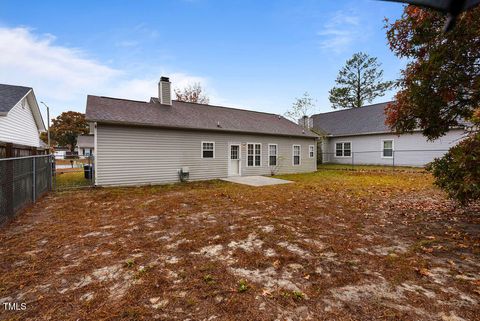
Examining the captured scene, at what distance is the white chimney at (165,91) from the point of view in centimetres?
1323

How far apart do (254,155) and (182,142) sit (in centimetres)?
481

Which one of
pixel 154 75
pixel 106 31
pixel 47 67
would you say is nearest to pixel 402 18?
pixel 106 31

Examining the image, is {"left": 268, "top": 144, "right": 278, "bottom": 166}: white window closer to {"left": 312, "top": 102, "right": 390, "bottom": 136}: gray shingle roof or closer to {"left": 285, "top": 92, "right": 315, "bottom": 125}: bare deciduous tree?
{"left": 312, "top": 102, "right": 390, "bottom": 136}: gray shingle roof

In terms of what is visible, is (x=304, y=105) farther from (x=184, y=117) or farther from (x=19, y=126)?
(x=19, y=126)

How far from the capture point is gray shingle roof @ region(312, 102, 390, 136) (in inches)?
795

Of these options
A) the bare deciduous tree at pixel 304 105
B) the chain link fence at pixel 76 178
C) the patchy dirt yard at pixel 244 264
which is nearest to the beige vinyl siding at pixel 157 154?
the chain link fence at pixel 76 178

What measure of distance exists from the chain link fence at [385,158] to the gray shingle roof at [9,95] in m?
23.1

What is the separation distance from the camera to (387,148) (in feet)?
63.6

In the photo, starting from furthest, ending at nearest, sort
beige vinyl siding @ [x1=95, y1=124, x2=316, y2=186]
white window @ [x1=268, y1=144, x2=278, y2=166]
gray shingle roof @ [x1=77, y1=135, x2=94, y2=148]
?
gray shingle roof @ [x1=77, y1=135, x2=94, y2=148]
white window @ [x1=268, y1=144, x2=278, y2=166]
beige vinyl siding @ [x1=95, y1=124, x2=316, y2=186]

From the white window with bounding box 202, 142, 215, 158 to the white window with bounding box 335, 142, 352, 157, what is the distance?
15433 millimetres

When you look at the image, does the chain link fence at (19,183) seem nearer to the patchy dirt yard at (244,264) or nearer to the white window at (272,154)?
the patchy dirt yard at (244,264)

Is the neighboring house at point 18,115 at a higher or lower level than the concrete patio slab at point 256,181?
higher

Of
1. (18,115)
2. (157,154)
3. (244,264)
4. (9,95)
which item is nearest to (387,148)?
(157,154)

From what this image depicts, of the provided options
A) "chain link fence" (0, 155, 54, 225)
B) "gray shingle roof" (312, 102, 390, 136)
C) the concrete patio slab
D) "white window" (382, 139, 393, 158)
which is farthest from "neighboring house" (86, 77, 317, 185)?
"white window" (382, 139, 393, 158)
